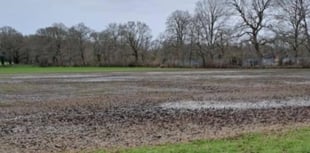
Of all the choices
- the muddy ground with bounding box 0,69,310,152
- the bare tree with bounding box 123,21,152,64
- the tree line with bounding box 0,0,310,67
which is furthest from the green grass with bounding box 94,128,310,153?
the bare tree with bounding box 123,21,152,64

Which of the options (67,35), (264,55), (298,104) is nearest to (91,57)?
(67,35)

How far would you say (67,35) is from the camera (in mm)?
113500

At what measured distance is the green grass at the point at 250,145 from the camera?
8.21m

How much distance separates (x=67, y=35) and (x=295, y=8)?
189 feet

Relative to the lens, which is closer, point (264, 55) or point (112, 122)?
point (112, 122)

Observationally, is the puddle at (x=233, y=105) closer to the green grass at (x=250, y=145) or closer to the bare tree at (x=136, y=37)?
the green grass at (x=250, y=145)

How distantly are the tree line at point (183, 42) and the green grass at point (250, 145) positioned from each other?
2549 inches

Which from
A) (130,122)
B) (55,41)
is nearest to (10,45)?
(55,41)

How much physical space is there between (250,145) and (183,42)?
90.7 meters

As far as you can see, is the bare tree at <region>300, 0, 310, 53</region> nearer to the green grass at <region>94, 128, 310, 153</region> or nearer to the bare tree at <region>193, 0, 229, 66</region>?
the bare tree at <region>193, 0, 229, 66</region>

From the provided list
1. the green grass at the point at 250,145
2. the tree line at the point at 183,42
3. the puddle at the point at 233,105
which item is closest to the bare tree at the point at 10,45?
the tree line at the point at 183,42

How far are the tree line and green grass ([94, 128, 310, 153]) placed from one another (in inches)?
2549

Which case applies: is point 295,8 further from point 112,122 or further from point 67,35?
point 112,122

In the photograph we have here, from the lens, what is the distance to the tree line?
77000mm
